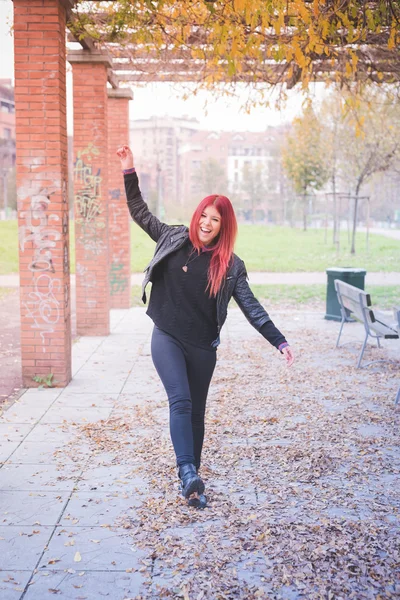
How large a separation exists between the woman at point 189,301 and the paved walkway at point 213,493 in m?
0.54

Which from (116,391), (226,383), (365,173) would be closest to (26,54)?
(116,391)

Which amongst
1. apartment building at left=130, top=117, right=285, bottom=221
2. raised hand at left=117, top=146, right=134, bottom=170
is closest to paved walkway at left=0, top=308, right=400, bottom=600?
raised hand at left=117, top=146, right=134, bottom=170

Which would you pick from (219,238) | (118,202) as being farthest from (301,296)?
(219,238)

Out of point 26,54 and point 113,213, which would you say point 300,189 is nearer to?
point 113,213

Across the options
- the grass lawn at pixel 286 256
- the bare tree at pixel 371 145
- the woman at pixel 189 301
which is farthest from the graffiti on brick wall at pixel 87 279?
the bare tree at pixel 371 145

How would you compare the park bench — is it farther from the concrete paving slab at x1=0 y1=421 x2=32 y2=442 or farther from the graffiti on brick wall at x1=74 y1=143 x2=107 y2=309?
the concrete paving slab at x1=0 y1=421 x2=32 y2=442

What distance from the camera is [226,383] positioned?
8.30 meters

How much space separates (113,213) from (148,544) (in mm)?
10389

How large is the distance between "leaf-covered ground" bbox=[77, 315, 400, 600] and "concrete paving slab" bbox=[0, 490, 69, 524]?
480 millimetres

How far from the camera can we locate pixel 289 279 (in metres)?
20.1

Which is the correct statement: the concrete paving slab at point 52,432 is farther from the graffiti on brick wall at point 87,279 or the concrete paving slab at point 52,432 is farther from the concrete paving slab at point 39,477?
the graffiti on brick wall at point 87,279

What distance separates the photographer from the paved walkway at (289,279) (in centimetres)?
1927

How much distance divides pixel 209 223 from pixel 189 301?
514mm

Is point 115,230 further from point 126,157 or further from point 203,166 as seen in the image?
point 203,166
